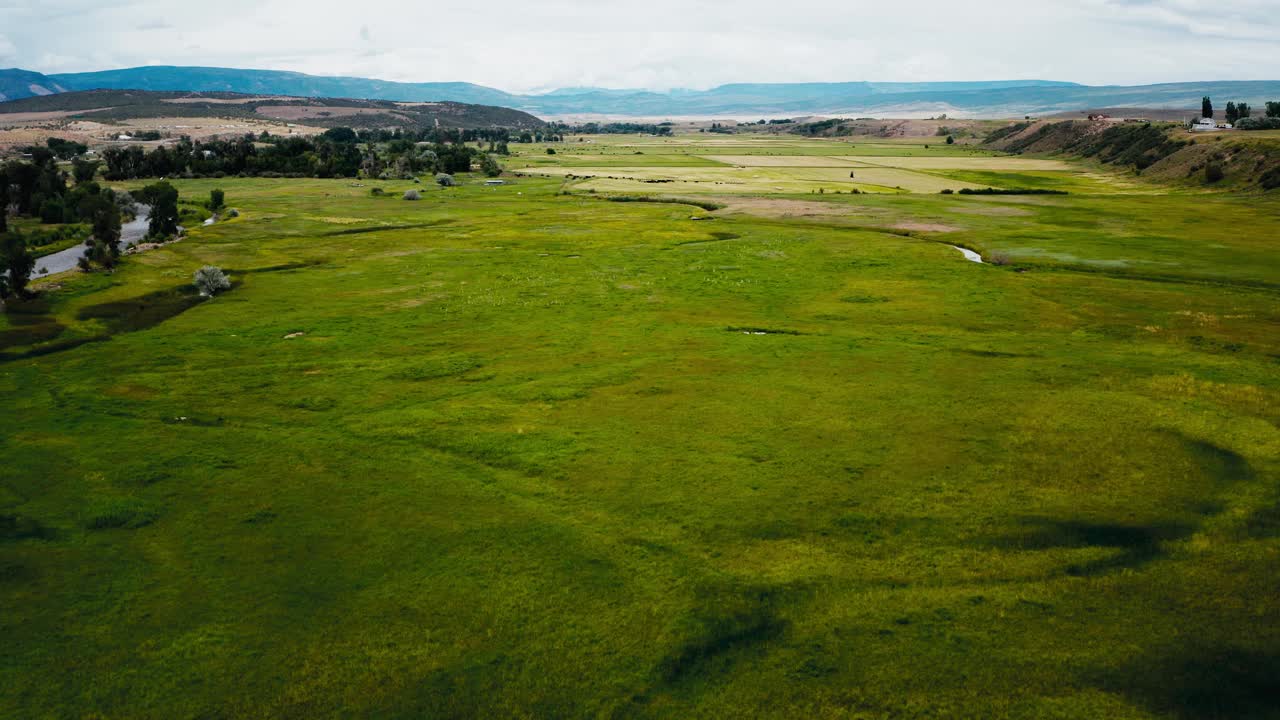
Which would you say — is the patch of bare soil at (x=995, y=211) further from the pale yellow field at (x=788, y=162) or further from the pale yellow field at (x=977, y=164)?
the pale yellow field at (x=788, y=162)

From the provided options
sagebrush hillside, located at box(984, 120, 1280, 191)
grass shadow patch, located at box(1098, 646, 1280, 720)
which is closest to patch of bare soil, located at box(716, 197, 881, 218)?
sagebrush hillside, located at box(984, 120, 1280, 191)

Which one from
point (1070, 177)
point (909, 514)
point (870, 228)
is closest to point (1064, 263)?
A: point (870, 228)

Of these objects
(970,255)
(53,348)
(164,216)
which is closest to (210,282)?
(53,348)

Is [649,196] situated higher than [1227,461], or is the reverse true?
[649,196]

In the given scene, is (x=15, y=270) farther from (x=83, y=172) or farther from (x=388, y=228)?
(x=83, y=172)

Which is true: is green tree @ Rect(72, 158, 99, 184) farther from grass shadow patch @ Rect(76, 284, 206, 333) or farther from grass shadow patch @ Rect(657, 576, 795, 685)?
grass shadow patch @ Rect(657, 576, 795, 685)

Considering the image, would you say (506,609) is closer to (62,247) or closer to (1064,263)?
(1064,263)
